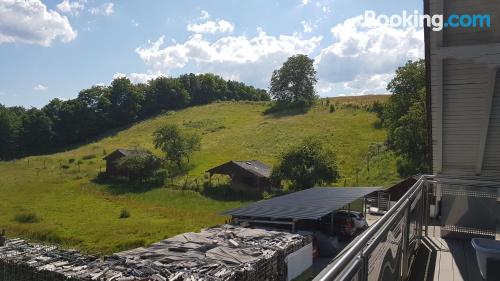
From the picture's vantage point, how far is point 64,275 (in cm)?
1470

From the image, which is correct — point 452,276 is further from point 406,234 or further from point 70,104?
point 70,104

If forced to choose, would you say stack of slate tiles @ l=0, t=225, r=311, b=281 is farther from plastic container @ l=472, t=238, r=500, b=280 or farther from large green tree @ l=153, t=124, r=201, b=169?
large green tree @ l=153, t=124, r=201, b=169

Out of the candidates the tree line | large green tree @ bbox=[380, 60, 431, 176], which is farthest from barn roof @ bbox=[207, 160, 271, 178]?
the tree line

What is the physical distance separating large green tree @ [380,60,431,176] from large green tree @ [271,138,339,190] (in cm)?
675

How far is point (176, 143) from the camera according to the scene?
5941 centimetres

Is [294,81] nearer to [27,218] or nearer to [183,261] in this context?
[27,218]

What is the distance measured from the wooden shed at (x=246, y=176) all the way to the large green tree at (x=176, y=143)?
10.7 m

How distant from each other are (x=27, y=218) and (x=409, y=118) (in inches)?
1242

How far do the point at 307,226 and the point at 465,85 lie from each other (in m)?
14.8

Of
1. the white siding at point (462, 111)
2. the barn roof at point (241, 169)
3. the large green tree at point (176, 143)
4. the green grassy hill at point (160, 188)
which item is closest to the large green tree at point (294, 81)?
the green grassy hill at point (160, 188)

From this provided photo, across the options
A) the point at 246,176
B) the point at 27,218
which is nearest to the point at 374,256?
the point at 27,218

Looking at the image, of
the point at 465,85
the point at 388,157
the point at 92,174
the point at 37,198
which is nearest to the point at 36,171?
the point at 92,174

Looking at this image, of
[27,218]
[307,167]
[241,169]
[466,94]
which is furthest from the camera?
[241,169]

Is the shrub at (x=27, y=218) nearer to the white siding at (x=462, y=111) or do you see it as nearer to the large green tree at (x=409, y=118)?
the large green tree at (x=409, y=118)
